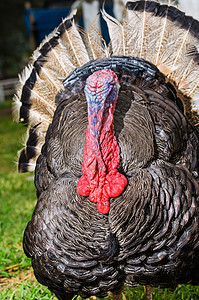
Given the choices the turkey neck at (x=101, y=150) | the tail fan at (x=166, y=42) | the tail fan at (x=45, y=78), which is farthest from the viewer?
the tail fan at (x=45, y=78)

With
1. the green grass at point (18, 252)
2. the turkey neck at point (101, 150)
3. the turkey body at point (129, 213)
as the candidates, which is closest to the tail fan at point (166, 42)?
the turkey body at point (129, 213)

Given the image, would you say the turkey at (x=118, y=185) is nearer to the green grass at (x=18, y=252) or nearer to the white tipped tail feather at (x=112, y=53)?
the white tipped tail feather at (x=112, y=53)

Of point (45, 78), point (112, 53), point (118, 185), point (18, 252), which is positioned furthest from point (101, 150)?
point (18, 252)

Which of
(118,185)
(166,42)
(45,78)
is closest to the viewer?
(118,185)

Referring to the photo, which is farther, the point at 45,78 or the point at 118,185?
the point at 45,78

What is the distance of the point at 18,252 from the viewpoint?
160 inches

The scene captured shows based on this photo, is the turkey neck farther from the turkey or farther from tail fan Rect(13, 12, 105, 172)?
tail fan Rect(13, 12, 105, 172)

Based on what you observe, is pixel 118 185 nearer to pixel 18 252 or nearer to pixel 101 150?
pixel 101 150

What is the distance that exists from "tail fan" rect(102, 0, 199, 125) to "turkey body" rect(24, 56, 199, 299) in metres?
0.51

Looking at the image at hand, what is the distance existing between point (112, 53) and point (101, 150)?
4.47 ft

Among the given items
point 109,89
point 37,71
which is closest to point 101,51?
point 37,71

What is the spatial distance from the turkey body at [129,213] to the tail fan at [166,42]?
51 cm

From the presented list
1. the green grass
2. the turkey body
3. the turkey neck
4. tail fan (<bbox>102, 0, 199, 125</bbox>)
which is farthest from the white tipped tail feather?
the turkey neck

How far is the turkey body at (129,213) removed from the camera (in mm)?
2355
